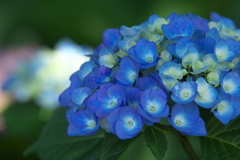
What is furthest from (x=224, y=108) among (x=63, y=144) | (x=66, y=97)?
(x=63, y=144)

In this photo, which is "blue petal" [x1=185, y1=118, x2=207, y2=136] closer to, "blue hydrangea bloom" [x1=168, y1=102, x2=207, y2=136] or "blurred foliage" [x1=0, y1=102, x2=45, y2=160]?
"blue hydrangea bloom" [x1=168, y1=102, x2=207, y2=136]

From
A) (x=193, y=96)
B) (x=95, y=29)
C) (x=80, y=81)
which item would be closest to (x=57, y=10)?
(x=95, y=29)

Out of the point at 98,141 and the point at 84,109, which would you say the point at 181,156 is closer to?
the point at 98,141

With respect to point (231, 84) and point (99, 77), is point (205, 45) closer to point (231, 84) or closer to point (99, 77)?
point (231, 84)

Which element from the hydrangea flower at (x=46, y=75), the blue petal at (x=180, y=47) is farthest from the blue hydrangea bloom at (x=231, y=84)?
the hydrangea flower at (x=46, y=75)

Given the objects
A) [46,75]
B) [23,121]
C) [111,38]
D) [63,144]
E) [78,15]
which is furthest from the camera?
[78,15]

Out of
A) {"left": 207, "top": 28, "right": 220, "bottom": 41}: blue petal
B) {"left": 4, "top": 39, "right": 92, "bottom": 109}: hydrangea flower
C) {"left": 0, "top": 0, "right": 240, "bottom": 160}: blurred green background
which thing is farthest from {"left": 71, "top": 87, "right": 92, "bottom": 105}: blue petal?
{"left": 0, "top": 0, "right": 240, "bottom": 160}: blurred green background

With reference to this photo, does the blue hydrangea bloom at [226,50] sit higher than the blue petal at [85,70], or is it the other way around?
the blue petal at [85,70]

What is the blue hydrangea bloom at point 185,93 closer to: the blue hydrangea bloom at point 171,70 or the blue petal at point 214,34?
the blue hydrangea bloom at point 171,70
